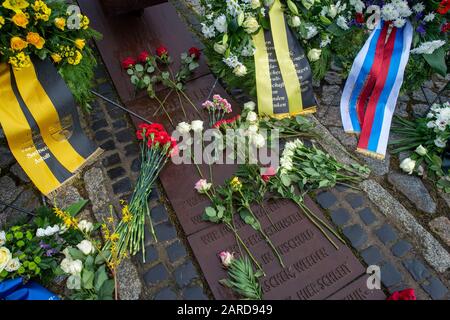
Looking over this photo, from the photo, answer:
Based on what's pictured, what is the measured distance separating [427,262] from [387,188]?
77 centimetres

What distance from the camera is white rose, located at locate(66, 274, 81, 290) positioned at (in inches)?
117

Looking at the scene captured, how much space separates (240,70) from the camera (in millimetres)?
3969

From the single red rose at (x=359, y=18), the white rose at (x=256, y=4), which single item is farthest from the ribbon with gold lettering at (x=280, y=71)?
the single red rose at (x=359, y=18)

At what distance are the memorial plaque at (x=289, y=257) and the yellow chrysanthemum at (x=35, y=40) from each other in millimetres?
2064

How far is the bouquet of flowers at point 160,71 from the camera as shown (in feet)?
14.1

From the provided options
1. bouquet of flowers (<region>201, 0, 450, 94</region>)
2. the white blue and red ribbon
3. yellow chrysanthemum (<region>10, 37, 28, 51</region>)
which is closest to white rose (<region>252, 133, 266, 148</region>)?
bouquet of flowers (<region>201, 0, 450, 94</region>)

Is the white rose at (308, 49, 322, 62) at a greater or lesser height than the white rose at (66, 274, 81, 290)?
greater

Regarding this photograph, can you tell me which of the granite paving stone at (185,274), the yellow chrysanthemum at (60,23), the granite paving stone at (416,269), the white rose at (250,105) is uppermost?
the yellow chrysanthemum at (60,23)

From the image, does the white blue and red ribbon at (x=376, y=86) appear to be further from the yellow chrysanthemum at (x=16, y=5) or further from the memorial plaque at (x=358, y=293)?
the yellow chrysanthemum at (x=16, y=5)

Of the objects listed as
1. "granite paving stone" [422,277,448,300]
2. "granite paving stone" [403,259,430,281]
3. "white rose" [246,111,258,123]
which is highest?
"white rose" [246,111,258,123]

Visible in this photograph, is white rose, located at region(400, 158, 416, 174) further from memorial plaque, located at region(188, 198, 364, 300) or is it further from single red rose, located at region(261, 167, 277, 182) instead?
single red rose, located at region(261, 167, 277, 182)

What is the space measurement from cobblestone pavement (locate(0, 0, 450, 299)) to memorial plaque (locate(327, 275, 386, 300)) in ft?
0.48

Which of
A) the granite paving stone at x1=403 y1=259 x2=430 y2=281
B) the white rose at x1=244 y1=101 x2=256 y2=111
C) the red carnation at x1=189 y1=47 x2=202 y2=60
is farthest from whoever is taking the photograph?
the red carnation at x1=189 y1=47 x2=202 y2=60
